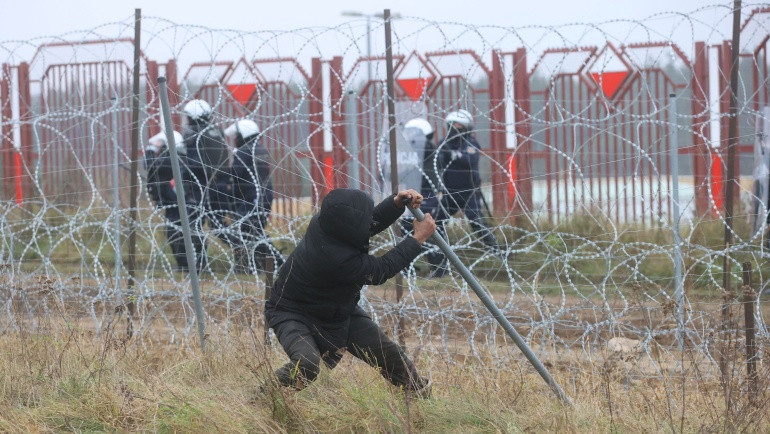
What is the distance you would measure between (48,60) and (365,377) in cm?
1049

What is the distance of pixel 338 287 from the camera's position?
5.29 m

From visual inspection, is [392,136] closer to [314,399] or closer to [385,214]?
[385,214]

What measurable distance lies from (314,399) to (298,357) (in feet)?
0.83

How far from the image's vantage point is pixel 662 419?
4.91 meters

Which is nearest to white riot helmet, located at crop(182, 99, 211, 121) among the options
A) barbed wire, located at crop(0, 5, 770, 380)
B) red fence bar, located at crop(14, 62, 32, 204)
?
barbed wire, located at crop(0, 5, 770, 380)

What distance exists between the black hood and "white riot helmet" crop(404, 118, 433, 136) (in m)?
6.43

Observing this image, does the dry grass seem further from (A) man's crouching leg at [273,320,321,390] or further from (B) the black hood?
(B) the black hood

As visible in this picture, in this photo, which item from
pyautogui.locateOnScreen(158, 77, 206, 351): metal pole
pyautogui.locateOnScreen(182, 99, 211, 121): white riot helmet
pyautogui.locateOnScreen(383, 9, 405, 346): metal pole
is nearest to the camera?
pyautogui.locateOnScreen(158, 77, 206, 351): metal pole

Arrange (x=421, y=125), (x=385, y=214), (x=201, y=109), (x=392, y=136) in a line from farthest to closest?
(x=421, y=125), (x=201, y=109), (x=392, y=136), (x=385, y=214)

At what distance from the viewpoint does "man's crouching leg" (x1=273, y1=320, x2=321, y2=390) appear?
5.09 m

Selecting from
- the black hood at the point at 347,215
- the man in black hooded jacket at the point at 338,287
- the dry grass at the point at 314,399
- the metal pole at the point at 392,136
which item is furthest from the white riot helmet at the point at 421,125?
the black hood at the point at 347,215

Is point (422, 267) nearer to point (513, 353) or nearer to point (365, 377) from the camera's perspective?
point (513, 353)

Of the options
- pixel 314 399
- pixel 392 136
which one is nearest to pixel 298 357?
pixel 314 399

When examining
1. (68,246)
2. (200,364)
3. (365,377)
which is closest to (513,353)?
(365,377)
